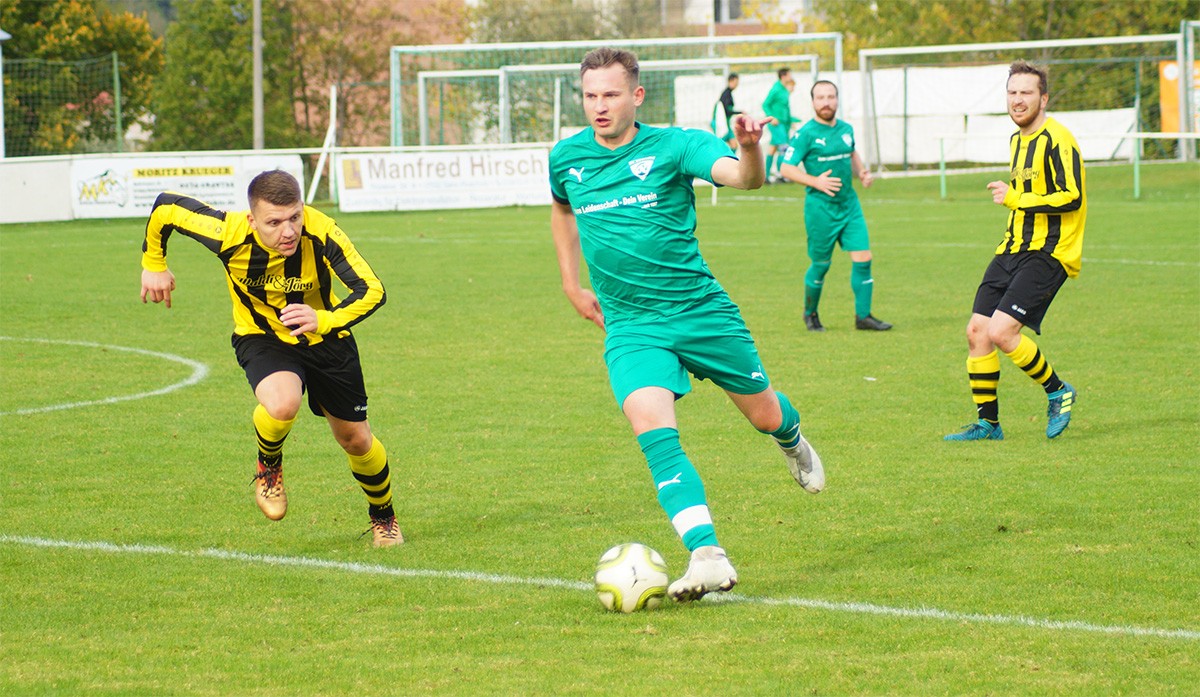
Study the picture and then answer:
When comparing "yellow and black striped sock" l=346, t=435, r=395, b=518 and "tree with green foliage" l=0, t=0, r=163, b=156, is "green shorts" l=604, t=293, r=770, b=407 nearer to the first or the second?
"yellow and black striped sock" l=346, t=435, r=395, b=518

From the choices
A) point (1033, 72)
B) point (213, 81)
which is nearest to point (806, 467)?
point (1033, 72)

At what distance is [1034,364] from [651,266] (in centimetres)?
373

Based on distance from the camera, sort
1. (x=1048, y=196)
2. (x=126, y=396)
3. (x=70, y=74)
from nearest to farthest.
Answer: (x=1048, y=196) < (x=126, y=396) < (x=70, y=74)

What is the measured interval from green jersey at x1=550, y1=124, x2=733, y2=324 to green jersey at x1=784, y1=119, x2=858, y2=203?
7.96 metres

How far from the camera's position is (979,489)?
7.34m

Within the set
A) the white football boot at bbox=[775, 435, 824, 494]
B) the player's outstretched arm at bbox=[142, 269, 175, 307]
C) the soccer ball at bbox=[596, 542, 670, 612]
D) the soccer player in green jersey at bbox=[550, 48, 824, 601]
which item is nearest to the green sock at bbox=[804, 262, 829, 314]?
the white football boot at bbox=[775, 435, 824, 494]

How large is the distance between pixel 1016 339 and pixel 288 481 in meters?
4.06

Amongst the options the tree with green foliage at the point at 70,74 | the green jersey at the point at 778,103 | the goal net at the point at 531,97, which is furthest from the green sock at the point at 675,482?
the tree with green foliage at the point at 70,74

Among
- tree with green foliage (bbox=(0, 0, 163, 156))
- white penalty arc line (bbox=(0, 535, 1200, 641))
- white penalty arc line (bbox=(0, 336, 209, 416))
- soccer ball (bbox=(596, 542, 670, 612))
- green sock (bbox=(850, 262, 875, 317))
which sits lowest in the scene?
Answer: white penalty arc line (bbox=(0, 535, 1200, 641))

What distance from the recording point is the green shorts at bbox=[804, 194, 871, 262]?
1357 centimetres

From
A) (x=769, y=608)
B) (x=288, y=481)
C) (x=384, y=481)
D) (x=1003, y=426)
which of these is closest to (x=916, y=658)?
(x=769, y=608)

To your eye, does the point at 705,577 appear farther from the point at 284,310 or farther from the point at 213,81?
the point at 213,81

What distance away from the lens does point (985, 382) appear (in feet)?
28.2

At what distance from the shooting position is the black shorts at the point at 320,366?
21.0 ft
